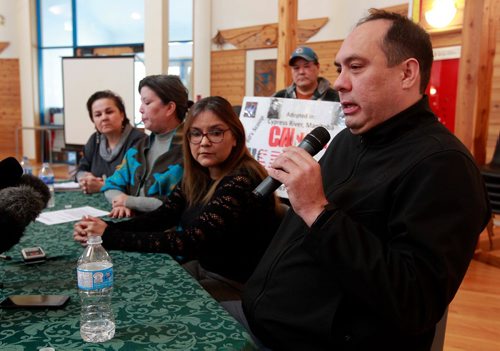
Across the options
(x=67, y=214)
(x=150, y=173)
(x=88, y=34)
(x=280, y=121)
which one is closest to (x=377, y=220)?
(x=67, y=214)

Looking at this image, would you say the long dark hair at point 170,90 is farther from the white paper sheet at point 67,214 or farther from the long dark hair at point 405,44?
the long dark hair at point 405,44

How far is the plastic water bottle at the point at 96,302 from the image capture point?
0.96 metres

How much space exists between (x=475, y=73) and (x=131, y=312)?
3.56m

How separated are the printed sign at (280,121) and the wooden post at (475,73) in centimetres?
130

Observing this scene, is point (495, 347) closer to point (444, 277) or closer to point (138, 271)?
point (444, 277)

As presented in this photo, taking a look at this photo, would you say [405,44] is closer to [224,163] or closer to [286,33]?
[224,163]

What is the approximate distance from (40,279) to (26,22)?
894cm

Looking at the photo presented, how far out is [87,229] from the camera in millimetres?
1646

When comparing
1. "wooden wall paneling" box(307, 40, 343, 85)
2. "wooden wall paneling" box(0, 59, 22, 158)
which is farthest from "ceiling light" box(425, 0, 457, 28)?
"wooden wall paneling" box(0, 59, 22, 158)

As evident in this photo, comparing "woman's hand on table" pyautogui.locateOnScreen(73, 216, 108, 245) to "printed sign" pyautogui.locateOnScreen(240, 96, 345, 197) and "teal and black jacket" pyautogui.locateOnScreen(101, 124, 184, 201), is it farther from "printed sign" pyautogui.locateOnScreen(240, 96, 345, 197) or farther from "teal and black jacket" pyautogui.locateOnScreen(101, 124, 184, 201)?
"printed sign" pyautogui.locateOnScreen(240, 96, 345, 197)

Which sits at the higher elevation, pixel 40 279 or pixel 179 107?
pixel 179 107

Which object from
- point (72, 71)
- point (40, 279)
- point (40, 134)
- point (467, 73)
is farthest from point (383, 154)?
point (40, 134)

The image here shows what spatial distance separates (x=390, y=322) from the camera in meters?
0.93

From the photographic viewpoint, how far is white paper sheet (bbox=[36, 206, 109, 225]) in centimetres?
204
